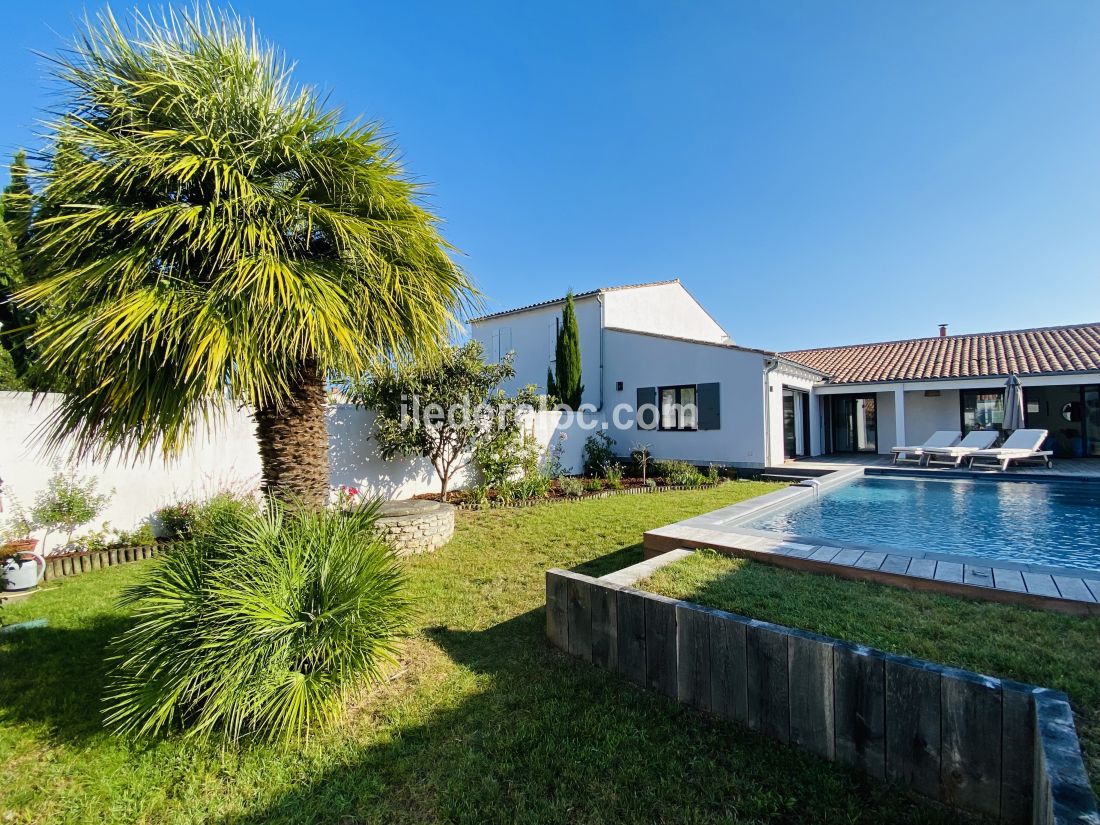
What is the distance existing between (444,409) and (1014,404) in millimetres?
17531

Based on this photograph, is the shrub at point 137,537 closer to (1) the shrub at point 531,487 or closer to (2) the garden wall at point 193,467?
(2) the garden wall at point 193,467

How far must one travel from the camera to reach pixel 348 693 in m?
3.51

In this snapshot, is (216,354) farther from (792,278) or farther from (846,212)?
(792,278)

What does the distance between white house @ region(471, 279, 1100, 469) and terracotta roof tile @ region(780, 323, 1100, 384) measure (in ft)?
0.17

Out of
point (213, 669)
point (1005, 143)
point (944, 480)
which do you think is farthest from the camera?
point (944, 480)

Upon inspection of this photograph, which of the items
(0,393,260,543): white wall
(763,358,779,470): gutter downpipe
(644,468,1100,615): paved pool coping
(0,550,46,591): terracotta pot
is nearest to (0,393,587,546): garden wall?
(0,393,260,543): white wall

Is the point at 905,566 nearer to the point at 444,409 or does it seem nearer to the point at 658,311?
the point at 444,409

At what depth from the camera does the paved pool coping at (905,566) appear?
409cm

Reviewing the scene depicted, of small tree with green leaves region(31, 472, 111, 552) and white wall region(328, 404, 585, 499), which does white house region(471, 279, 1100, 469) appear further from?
small tree with green leaves region(31, 472, 111, 552)

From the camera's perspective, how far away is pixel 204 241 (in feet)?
12.0

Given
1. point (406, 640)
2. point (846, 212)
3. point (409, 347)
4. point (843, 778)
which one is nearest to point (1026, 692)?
point (843, 778)

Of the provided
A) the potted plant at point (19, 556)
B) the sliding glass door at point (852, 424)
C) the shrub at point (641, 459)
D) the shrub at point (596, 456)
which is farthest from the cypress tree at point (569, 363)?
the potted plant at point (19, 556)

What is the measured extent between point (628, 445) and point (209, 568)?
50.4 feet

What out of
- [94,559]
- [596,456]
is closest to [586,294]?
[596,456]
